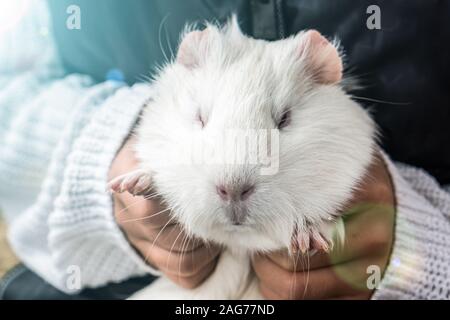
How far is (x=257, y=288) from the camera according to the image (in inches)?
25.0

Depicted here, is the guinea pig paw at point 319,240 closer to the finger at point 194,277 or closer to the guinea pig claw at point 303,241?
the guinea pig claw at point 303,241

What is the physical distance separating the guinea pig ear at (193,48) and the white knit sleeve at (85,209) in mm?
63

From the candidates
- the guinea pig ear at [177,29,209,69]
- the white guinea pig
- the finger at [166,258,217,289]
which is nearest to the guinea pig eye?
the white guinea pig

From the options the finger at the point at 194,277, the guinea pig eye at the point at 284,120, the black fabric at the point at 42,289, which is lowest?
the black fabric at the point at 42,289

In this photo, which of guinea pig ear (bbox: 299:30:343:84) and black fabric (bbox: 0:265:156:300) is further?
black fabric (bbox: 0:265:156:300)

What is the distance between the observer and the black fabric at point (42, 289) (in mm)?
662

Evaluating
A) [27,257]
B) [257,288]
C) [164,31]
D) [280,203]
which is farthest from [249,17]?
[27,257]

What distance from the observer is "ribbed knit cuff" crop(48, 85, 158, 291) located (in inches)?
22.6

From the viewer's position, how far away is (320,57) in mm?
515

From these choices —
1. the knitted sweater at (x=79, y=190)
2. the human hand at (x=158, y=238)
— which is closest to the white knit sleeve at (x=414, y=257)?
the knitted sweater at (x=79, y=190)

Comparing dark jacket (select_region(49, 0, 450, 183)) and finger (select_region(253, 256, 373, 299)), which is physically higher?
dark jacket (select_region(49, 0, 450, 183))

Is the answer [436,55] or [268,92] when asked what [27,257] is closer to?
[268,92]

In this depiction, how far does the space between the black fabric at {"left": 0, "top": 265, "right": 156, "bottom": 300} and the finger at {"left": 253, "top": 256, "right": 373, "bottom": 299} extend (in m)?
0.17

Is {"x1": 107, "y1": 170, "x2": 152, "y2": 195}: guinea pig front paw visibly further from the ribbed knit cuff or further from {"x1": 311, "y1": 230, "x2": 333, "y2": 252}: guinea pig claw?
{"x1": 311, "y1": 230, "x2": 333, "y2": 252}: guinea pig claw
